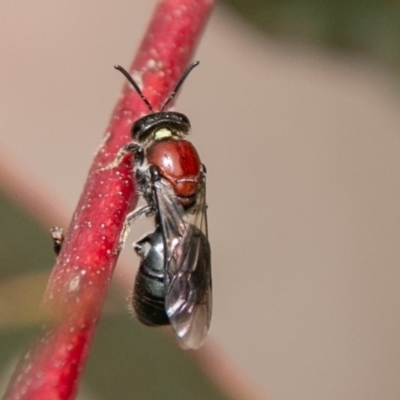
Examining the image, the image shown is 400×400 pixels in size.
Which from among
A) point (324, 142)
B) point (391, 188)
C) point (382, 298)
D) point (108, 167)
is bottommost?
point (108, 167)

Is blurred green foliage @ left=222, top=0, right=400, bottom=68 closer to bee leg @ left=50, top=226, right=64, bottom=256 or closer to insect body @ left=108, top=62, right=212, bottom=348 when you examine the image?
insect body @ left=108, top=62, right=212, bottom=348

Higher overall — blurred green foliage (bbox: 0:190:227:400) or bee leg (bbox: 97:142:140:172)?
bee leg (bbox: 97:142:140:172)

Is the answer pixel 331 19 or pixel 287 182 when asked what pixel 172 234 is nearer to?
pixel 331 19

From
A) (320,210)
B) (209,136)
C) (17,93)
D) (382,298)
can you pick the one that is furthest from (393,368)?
(17,93)

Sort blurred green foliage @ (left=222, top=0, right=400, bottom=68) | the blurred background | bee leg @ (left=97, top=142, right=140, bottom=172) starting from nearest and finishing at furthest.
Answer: bee leg @ (left=97, top=142, right=140, bottom=172) < blurred green foliage @ (left=222, top=0, right=400, bottom=68) < the blurred background

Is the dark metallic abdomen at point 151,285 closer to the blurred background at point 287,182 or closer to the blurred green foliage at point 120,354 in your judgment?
the blurred green foliage at point 120,354

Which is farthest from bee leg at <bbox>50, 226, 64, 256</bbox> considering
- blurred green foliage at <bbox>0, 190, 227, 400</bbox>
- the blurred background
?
the blurred background

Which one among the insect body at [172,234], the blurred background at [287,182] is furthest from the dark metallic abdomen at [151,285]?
the blurred background at [287,182]

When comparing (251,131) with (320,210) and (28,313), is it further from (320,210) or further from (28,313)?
(28,313)

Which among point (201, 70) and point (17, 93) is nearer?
point (17, 93)
